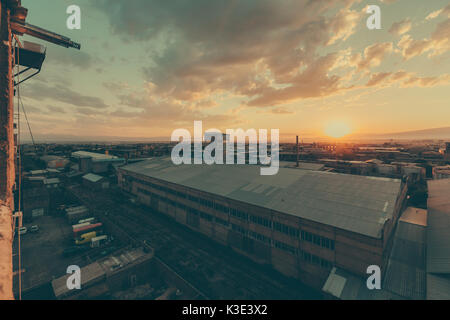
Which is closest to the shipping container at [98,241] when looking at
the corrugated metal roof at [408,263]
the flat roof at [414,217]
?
the corrugated metal roof at [408,263]

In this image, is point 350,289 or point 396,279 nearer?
point 350,289

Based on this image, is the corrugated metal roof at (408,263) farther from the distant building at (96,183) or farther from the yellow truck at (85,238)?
the distant building at (96,183)

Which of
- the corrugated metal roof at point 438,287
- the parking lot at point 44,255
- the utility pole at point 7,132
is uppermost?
the utility pole at point 7,132

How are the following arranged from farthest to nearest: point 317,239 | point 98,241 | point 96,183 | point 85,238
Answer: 1. point 96,183
2. point 85,238
3. point 98,241
4. point 317,239

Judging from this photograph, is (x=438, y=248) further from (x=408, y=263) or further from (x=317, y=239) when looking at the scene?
(x=317, y=239)

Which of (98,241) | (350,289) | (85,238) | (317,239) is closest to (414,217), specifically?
(317,239)

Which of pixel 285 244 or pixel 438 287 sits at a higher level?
pixel 438 287
